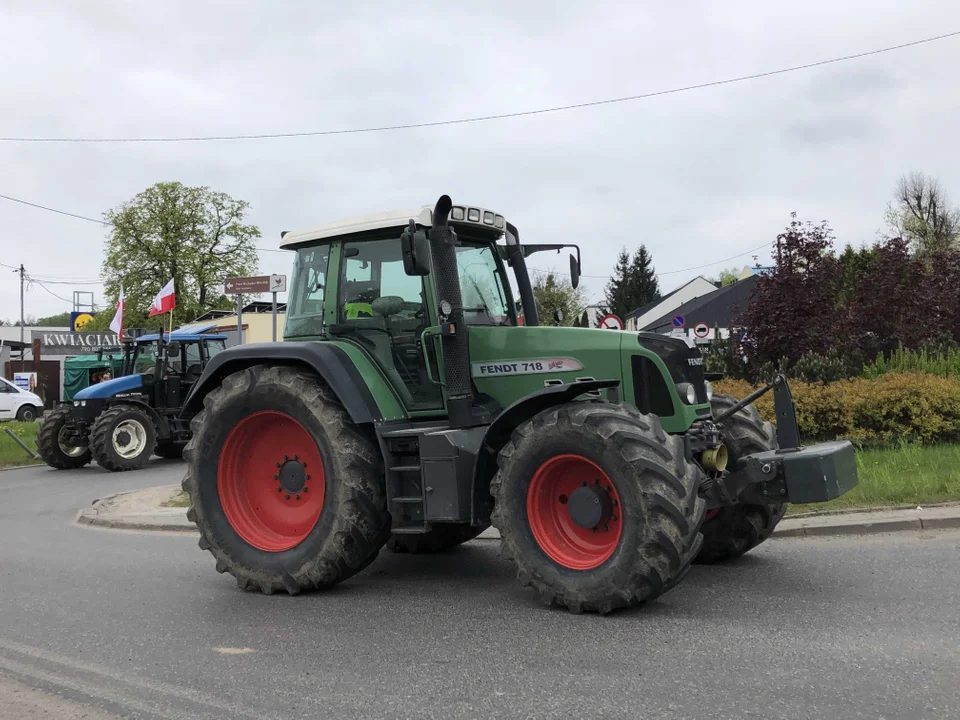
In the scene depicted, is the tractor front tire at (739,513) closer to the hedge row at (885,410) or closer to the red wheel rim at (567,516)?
the red wheel rim at (567,516)

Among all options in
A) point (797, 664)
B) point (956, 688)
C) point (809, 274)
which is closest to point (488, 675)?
point (797, 664)

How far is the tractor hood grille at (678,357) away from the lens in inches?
249

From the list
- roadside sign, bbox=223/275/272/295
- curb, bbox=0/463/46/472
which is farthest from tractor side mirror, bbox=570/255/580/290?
curb, bbox=0/463/46/472

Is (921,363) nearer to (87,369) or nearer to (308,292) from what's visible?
(308,292)

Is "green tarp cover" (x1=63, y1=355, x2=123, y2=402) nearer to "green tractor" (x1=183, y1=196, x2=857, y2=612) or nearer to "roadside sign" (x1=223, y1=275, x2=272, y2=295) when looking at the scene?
"roadside sign" (x1=223, y1=275, x2=272, y2=295)

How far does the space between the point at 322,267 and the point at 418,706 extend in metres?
3.84

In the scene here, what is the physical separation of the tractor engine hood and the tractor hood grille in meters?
14.5

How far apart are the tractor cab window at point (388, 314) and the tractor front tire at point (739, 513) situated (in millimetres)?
2130

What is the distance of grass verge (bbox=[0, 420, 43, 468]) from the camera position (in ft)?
66.2

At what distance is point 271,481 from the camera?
23.7 feet

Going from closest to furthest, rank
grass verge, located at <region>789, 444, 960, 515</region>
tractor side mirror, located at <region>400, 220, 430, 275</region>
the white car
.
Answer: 1. tractor side mirror, located at <region>400, 220, 430, 275</region>
2. grass verge, located at <region>789, 444, 960, 515</region>
3. the white car

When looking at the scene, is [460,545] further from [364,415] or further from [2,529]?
[2,529]

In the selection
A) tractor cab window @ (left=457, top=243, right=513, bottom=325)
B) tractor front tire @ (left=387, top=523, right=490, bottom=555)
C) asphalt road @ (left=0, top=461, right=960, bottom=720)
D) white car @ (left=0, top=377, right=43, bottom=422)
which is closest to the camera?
asphalt road @ (left=0, top=461, right=960, bottom=720)

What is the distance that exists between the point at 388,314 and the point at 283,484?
60.1 inches
